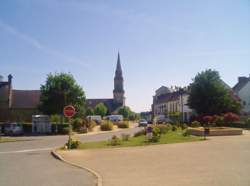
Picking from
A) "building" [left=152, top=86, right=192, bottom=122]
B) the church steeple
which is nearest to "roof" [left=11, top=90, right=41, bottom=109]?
"building" [left=152, top=86, right=192, bottom=122]

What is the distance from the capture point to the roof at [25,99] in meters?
86.0

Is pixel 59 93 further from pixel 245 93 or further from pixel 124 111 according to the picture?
pixel 124 111

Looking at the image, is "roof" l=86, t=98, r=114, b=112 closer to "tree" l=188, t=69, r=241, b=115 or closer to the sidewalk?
"tree" l=188, t=69, r=241, b=115

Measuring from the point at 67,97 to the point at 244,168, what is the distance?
47707 mm

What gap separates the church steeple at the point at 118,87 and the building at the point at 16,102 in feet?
203

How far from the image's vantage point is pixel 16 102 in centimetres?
8606

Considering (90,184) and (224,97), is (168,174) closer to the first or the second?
(90,184)

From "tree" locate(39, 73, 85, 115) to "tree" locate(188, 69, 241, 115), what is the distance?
1833 centimetres

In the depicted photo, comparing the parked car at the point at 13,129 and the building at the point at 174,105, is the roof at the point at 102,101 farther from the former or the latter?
the parked car at the point at 13,129

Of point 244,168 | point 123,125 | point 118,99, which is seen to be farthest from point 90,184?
point 118,99

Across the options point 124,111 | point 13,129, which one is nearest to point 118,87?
point 124,111

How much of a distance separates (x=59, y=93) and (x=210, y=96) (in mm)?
23425

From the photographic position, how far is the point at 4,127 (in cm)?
5228

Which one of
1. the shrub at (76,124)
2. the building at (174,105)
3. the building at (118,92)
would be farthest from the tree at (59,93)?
the building at (118,92)
